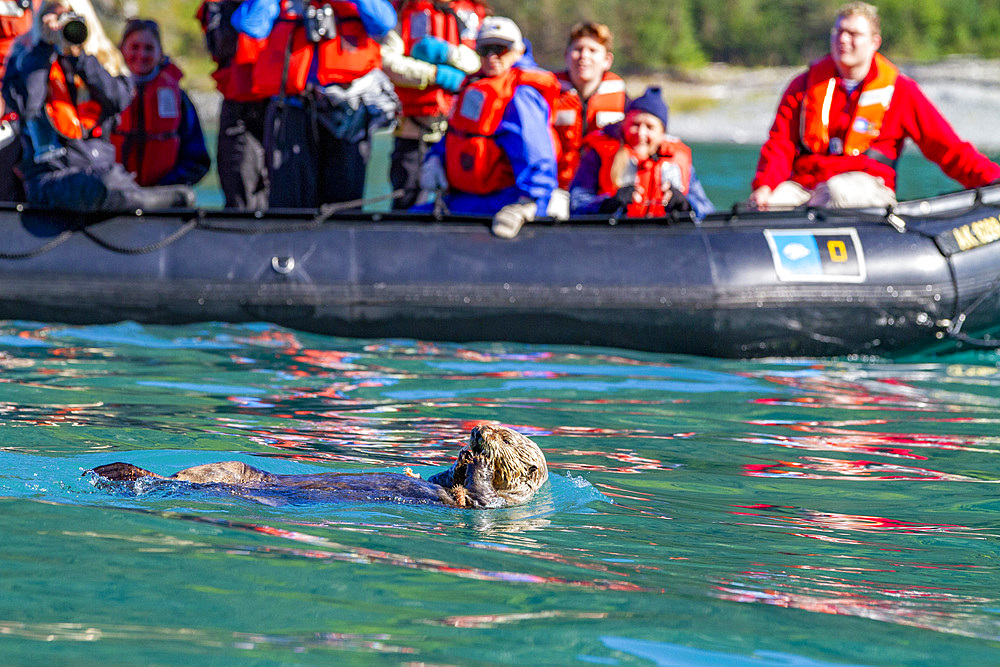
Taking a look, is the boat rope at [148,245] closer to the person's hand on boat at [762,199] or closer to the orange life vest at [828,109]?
the person's hand on boat at [762,199]

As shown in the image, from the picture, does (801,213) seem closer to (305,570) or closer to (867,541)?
(867,541)

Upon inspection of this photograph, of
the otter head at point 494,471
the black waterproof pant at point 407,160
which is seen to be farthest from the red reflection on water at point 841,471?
the black waterproof pant at point 407,160

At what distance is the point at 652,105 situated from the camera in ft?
23.0

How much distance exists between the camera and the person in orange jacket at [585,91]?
7504mm

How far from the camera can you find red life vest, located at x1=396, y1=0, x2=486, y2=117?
7.89 m

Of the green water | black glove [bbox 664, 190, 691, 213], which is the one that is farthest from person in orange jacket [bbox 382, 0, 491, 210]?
the green water

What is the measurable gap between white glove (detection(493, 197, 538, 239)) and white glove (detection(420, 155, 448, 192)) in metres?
0.49

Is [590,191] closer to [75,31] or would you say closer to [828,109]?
[828,109]

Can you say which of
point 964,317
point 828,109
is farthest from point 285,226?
point 964,317

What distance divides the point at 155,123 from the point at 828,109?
416 cm

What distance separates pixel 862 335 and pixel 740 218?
3.16 feet

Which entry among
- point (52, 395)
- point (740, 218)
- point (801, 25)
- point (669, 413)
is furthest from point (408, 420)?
point (801, 25)

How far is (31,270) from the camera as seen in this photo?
6.89m

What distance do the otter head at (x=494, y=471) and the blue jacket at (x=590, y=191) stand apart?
3533mm
